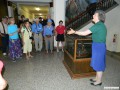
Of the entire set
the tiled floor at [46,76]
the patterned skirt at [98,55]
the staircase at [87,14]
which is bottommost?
the tiled floor at [46,76]

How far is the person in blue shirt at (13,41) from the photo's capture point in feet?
14.2

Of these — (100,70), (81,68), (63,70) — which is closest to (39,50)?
(63,70)

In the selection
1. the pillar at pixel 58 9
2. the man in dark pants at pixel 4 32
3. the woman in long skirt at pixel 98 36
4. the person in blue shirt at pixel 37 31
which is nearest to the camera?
the woman in long skirt at pixel 98 36

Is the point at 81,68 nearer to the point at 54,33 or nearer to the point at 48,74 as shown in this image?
the point at 48,74

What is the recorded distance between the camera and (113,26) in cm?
639

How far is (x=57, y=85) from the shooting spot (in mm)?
3043

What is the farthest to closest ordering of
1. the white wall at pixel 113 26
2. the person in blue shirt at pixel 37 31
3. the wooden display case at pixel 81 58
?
the white wall at pixel 113 26, the person in blue shirt at pixel 37 31, the wooden display case at pixel 81 58

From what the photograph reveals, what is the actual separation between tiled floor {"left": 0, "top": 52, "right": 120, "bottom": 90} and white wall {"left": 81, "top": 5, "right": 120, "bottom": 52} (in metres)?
2.36

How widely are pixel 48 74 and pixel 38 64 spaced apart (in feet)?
2.88

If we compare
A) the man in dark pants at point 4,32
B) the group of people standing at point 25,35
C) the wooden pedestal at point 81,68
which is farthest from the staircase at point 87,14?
the man in dark pants at point 4,32

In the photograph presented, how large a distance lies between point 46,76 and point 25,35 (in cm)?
190

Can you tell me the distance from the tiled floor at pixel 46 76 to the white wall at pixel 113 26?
7.73 feet

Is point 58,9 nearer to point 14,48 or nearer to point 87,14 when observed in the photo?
point 87,14

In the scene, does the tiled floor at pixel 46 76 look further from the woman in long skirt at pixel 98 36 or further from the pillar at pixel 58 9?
the pillar at pixel 58 9
